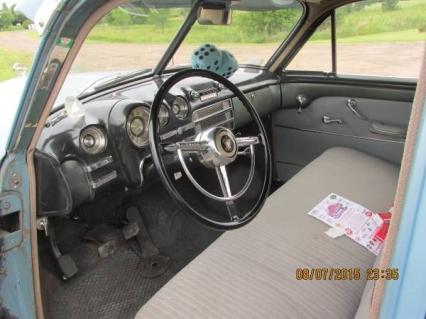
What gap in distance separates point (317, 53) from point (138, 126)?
1.64 m

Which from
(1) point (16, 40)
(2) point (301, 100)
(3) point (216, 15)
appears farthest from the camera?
(2) point (301, 100)

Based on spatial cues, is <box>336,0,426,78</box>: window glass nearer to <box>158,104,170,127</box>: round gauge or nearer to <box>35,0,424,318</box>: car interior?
<box>35,0,424,318</box>: car interior

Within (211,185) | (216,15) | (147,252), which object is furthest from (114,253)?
(216,15)

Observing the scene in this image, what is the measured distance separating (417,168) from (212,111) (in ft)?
5.87

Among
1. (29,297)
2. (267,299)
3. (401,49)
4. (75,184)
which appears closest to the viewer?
(267,299)

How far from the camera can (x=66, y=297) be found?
6.37 ft

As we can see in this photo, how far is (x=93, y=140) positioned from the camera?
5.71 feet

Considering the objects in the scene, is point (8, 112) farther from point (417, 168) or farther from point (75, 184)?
point (417, 168)

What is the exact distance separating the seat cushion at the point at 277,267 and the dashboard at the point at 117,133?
577mm

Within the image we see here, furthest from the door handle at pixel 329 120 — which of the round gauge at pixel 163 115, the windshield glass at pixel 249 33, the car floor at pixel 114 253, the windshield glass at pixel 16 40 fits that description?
the windshield glass at pixel 16 40

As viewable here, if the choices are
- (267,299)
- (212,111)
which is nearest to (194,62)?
(212,111)

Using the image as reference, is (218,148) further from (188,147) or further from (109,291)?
(109,291)

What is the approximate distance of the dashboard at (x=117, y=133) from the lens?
1.63m

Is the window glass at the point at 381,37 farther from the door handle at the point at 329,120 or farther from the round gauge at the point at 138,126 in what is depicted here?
the round gauge at the point at 138,126
